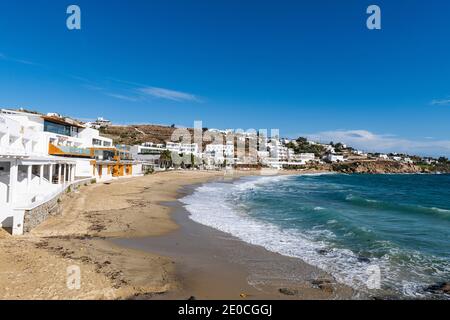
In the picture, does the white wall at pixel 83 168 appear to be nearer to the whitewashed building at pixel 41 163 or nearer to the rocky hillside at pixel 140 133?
the whitewashed building at pixel 41 163

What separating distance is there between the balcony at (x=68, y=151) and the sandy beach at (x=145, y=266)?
17255mm

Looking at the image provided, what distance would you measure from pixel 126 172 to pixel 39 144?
1978 centimetres

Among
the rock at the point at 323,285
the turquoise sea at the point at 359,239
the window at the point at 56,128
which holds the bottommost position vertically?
the turquoise sea at the point at 359,239

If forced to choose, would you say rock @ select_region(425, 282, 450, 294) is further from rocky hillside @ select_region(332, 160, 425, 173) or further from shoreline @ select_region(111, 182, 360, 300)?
rocky hillside @ select_region(332, 160, 425, 173)

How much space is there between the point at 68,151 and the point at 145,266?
27.5 meters

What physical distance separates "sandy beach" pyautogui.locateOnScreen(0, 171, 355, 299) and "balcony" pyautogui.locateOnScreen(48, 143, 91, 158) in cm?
1726

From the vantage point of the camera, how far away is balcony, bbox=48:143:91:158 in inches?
1202

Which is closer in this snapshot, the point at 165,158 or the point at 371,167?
the point at 165,158

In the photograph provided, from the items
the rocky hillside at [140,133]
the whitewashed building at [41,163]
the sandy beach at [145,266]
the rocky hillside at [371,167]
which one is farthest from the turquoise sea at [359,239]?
the rocky hillside at [371,167]

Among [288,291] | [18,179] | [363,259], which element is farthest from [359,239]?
[18,179]

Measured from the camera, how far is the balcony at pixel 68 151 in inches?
1202

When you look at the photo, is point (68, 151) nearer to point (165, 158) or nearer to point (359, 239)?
point (359, 239)

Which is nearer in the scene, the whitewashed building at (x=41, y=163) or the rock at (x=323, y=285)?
the rock at (x=323, y=285)

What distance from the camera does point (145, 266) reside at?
984 centimetres
